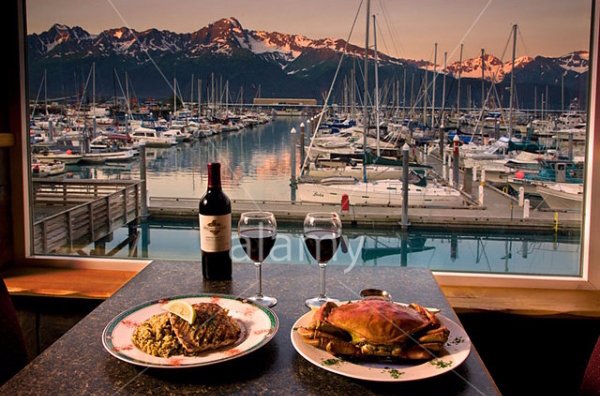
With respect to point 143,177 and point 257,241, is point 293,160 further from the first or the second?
point 257,241

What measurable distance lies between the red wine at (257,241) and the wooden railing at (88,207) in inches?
66.7

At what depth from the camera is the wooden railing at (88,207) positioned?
279 cm

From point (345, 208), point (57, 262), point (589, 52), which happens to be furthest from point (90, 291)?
point (589, 52)

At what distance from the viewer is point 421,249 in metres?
2.81

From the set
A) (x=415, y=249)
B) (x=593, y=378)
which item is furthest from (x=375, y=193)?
(x=593, y=378)

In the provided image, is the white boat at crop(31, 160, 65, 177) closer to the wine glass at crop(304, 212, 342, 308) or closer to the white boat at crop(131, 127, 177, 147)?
the white boat at crop(131, 127, 177, 147)

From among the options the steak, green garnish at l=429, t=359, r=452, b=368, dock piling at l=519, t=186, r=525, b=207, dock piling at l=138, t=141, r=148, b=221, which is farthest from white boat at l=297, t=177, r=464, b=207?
green garnish at l=429, t=359, r=452, b=368

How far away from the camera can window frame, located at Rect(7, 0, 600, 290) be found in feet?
7.61

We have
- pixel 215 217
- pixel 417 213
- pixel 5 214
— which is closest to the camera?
pixel 215 217

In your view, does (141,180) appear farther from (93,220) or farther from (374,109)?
(374,109)

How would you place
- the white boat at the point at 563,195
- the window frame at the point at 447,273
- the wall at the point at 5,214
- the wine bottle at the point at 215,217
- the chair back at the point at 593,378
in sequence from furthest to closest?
the wall at the point at 5,214 → the white boat at the point at 563,195 → the window frame at the point at 447,273 → the wine bottle at the point at 215,217 → the chair back at the point at 593,378

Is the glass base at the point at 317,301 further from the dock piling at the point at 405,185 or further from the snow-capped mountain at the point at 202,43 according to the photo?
the snow-capped mountain at the point at 202,43

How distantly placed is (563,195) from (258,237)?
1.70 m

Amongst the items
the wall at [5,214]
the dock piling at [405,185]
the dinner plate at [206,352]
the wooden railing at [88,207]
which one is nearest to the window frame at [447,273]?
the wall at [5,214]
